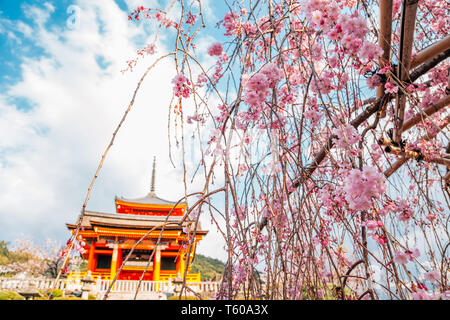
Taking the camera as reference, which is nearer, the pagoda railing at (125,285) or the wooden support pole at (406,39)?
the wooden support pole at (406,39)

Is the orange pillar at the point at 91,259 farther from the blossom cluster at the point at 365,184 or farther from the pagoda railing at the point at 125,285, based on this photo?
the blossom cluster at the point at 365,184

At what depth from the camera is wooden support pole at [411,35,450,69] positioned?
1.39m

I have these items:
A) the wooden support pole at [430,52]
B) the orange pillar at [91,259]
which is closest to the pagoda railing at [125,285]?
the orange pillar at [91,259]

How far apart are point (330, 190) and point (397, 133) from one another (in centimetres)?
81

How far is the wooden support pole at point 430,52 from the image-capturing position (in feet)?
4.56

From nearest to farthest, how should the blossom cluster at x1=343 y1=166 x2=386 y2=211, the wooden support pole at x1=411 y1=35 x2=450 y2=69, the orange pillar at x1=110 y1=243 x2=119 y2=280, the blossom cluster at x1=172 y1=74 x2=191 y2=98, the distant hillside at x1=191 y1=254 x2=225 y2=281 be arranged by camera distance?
the blossom cluster at x1=343 y1=166 x2=386 y2=211, the blossom cluster at x1=172 y1=74 x2=191 y2=98, the wooden support pole at x1=411 y1=35 x2=450 y2=69, the orange pillar at x1=110 y1=243 x2=119 y2=280, the distant hillside at x1=191 y1=254 x2=225 y2=281

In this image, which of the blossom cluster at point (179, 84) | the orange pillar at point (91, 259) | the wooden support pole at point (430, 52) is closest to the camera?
the blossom cluster at point (179, 84)

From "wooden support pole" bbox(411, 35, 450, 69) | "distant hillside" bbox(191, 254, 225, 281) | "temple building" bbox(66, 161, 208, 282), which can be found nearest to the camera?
"wooden support pole" bbox(411, 35, 450, 69)

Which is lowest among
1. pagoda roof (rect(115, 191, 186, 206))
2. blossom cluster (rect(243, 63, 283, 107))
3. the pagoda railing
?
the pagoda railing

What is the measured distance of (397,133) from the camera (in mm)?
1706

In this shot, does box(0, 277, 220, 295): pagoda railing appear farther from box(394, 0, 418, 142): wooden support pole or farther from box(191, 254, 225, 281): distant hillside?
box(191, 254, 225, 281): distant hillside

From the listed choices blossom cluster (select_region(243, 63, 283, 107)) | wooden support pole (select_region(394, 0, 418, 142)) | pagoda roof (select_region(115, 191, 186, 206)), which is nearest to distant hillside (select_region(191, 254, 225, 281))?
pagoda roof (select_region(115, 191, 186, 206))
